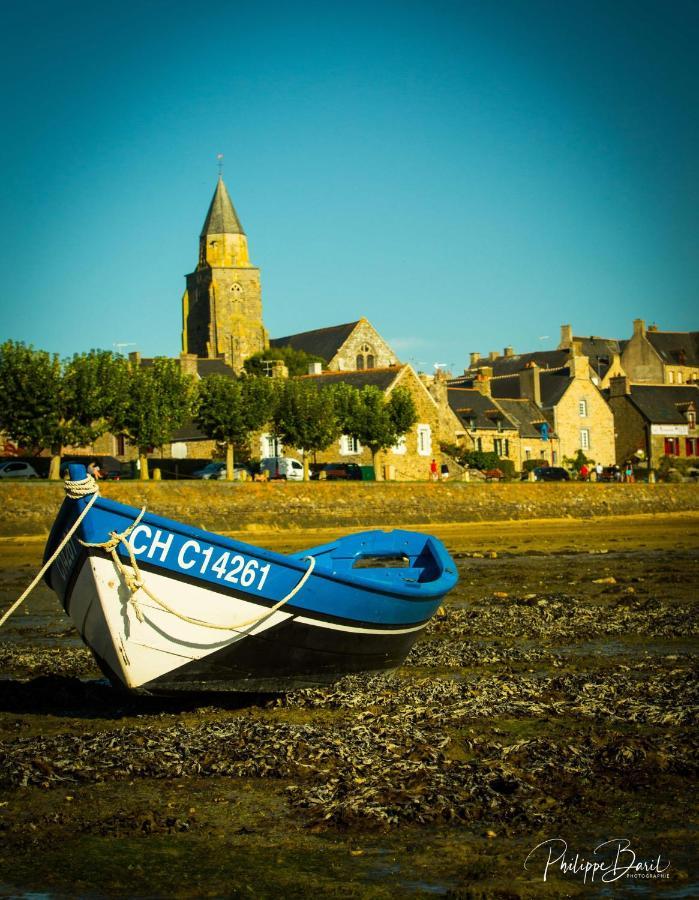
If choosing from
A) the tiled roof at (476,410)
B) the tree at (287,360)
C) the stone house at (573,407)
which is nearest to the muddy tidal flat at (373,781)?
the tiled roof at (476,410)

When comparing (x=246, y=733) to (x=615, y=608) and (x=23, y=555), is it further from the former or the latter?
(x=23, y=555)

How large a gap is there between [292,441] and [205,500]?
13.6 metres

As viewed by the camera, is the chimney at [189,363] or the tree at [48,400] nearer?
the tree at [48,400]

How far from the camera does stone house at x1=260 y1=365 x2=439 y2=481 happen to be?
56.2 meters

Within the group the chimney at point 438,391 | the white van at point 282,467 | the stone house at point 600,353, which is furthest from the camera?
the stone house at point 600,353

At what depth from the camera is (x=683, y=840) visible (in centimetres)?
627

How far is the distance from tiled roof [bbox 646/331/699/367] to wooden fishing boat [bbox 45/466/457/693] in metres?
100.0

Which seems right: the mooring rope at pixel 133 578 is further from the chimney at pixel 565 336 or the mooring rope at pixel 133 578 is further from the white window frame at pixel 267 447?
the chimney at pixel 565 336

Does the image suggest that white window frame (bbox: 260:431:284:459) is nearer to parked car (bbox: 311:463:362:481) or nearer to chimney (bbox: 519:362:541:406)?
parked car (bbox: 311:463:362:481)

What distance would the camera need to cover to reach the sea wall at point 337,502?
34062mm

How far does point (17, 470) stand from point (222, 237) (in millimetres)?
67288

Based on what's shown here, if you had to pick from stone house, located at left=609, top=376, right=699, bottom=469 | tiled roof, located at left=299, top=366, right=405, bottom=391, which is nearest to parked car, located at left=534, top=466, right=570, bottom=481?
tiled roof, located at left=299, top=366, right=405, bottom=391

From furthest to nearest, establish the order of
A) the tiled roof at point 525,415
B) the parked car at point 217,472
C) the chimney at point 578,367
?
the chimney at point 578,367 < the tiled roof at point 525,415 < the parked car at point 217,472

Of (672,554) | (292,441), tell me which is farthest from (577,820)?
(292,441)
